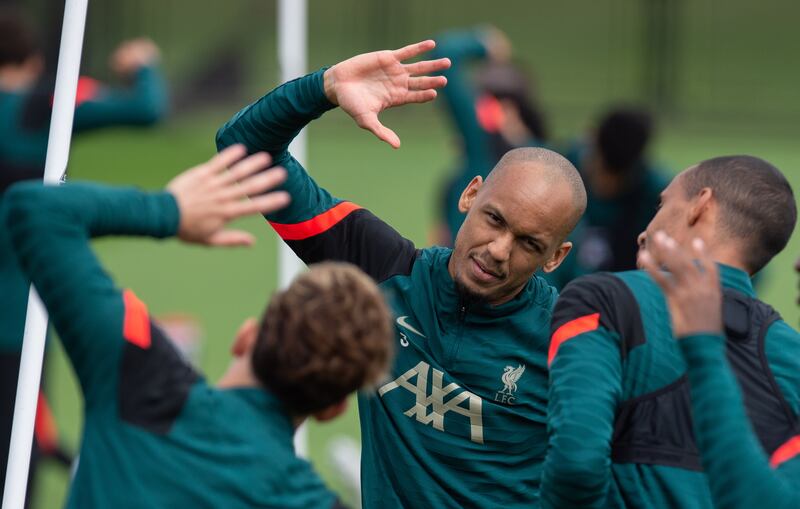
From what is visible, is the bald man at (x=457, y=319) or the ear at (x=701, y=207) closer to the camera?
the ear at (x=701, y=207)

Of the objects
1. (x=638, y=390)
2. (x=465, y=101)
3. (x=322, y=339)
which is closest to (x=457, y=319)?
(x=638, y=390)

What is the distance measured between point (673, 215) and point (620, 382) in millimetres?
467

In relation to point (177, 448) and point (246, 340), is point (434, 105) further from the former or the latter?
point (177, 448)

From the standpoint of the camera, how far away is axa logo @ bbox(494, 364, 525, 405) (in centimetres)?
307

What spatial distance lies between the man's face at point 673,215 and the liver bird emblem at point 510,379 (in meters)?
0.50

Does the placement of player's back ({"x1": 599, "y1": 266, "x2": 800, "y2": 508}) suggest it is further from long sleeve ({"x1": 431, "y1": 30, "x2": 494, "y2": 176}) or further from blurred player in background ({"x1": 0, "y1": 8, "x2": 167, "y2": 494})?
long sleeve ({"x1": 431, "y1": 30, "x2": 494, "y2": 176})

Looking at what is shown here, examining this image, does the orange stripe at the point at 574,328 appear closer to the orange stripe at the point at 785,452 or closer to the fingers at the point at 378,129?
the orange stripe at the point at 785,452

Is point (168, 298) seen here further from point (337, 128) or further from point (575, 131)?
point (575, 131)

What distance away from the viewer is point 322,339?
2.18 metres

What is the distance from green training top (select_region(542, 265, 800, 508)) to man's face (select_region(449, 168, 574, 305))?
0.53 metres

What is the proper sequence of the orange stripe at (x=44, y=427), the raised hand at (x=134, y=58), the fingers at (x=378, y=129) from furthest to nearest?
the raised hand at (x=134, y=58), the orange stripe at (x=44, y=427), the fingers at (x=378, y=129)

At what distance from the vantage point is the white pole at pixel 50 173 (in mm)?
3027

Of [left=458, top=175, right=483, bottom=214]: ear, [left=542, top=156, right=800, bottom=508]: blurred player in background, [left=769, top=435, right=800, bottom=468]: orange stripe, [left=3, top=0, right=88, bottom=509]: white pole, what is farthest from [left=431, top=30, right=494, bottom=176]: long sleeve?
[left=769, top=435, right=800, bottom=468]: orange stripe

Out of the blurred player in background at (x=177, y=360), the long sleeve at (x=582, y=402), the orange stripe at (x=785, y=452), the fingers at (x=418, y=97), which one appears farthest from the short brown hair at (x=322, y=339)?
the fingers at (x=418, y=97)
